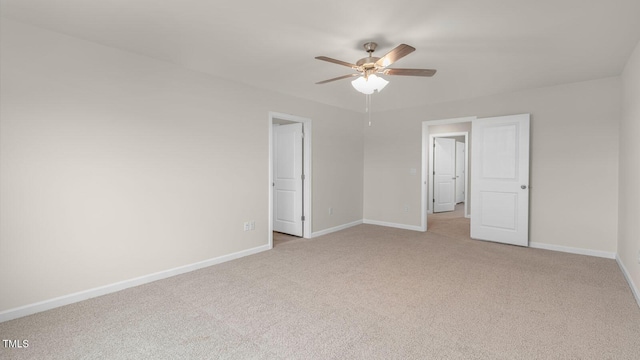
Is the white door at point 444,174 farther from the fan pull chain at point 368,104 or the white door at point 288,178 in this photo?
the white door at point 288,178

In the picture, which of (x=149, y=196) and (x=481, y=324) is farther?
(x=149, y=196)

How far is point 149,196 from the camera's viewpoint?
10.5 ft

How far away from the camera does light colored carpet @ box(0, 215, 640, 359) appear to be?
199 cm

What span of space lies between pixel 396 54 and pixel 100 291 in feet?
11.1

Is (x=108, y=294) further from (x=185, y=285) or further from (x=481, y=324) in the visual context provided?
(x=481, y=324)

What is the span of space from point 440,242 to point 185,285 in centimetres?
367

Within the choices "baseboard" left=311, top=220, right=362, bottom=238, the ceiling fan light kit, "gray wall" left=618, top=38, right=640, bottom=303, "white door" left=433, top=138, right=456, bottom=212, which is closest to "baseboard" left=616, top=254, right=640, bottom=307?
"gray wall" left=618, top=38, right=640, bottom=303

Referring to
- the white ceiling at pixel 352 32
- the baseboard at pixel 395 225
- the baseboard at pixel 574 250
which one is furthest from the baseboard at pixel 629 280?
the baseboard at pixel 395 225

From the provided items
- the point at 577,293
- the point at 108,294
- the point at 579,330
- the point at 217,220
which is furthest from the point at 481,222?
the point at 108,294

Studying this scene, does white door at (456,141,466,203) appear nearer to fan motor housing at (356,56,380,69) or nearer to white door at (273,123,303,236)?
white door at (273,123,303,236)

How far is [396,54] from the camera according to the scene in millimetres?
2406

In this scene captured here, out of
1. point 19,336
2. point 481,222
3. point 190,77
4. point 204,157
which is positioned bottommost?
point 19,336

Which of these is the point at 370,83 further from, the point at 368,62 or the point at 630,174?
the point at 630,174

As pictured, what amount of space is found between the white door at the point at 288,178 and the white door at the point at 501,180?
286cm
